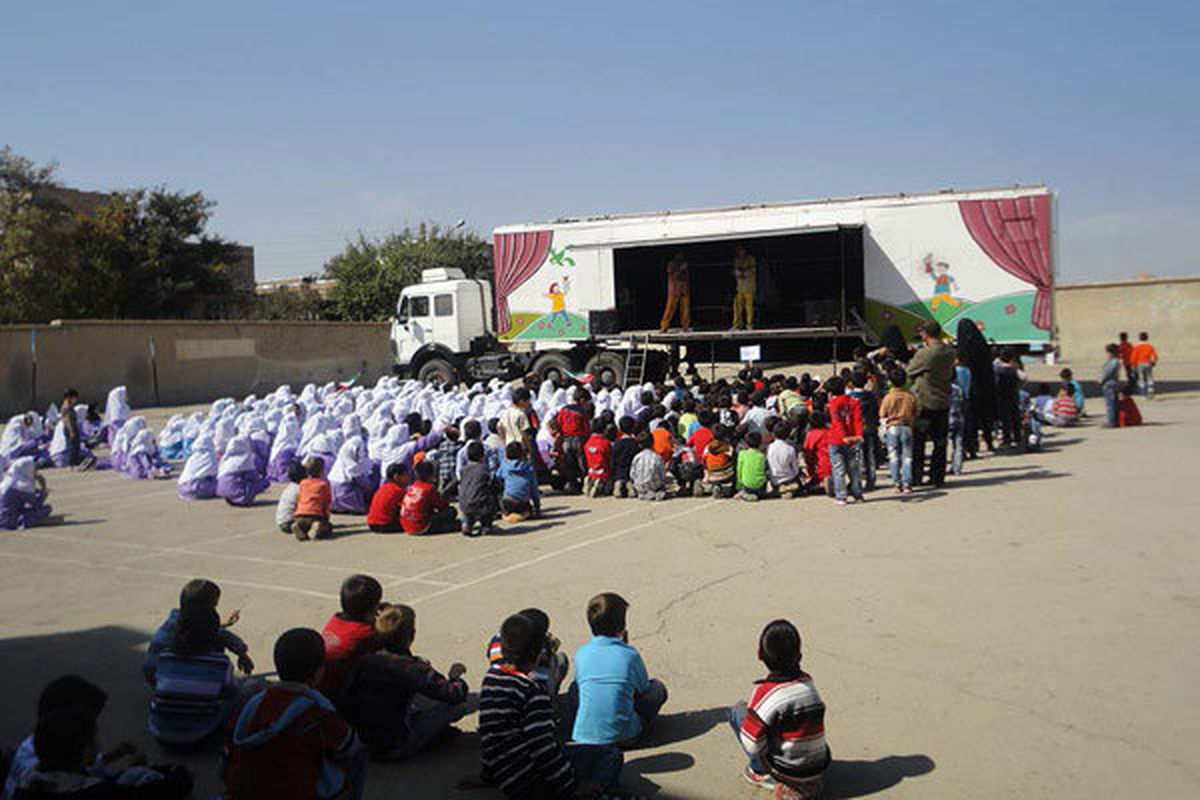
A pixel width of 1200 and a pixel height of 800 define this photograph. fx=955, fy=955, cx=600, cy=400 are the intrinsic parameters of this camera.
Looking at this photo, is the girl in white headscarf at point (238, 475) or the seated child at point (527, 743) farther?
the girl in white headscarf at point (238, 475)

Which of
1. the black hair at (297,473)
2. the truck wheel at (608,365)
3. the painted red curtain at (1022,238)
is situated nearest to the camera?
the black hair at (297,473)

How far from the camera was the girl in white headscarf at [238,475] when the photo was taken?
11836 millimetres

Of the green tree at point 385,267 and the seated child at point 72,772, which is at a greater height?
the green tree at point 385,267

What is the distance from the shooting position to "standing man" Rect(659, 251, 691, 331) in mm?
21609

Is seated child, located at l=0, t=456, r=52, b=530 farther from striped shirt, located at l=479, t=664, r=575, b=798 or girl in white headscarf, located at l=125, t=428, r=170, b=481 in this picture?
striped shirt, located at l=479, t=664, r=575, b=798

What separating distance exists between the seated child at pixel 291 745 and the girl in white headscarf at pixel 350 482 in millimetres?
7433

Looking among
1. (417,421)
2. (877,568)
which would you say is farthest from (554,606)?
(417,421)

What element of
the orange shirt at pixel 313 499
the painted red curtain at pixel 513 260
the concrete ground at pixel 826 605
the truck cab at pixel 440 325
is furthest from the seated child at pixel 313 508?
the truck cab at pixel 440 325

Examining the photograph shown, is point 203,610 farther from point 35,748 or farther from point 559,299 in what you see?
point 559,299

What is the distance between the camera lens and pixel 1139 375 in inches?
766

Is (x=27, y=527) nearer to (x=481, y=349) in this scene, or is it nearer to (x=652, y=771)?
(x=652, y=771)

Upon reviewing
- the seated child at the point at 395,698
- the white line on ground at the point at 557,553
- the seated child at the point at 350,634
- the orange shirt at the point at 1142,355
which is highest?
the orange shirt at the point at 1142,355

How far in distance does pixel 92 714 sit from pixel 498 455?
803cm

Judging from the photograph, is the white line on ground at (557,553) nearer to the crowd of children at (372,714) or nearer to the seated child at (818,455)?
the seated child at (818,455)
